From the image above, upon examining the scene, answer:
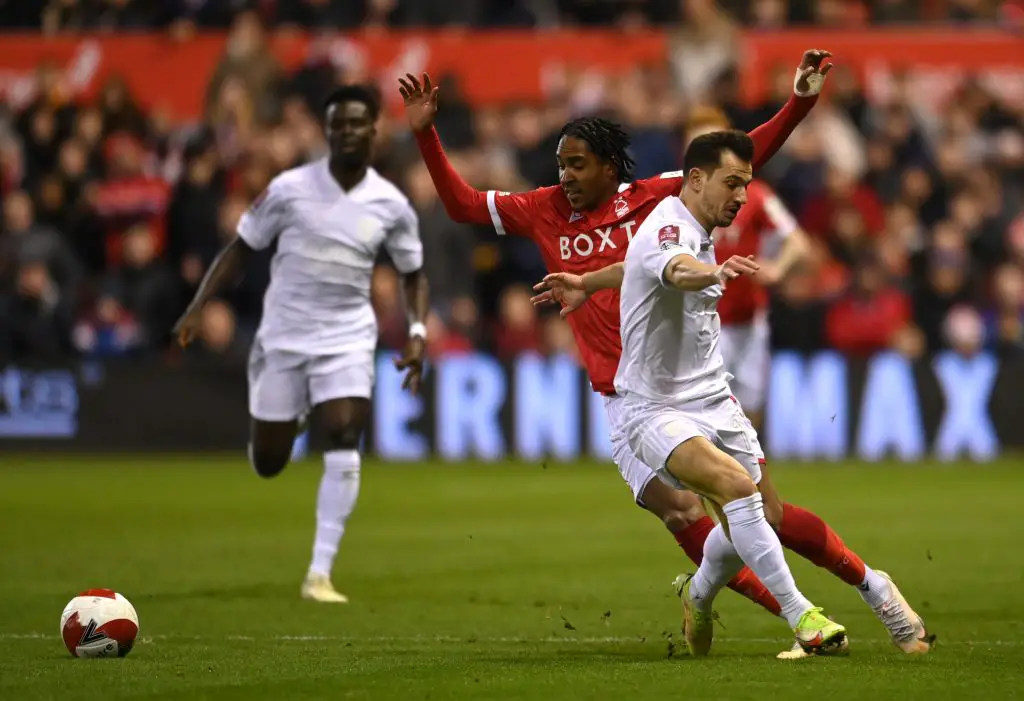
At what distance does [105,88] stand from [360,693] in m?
14.5

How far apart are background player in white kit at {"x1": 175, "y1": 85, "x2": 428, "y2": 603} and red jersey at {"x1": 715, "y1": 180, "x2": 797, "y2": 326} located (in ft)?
6.65

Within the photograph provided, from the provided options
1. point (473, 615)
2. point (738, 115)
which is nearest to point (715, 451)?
point (473, 615)

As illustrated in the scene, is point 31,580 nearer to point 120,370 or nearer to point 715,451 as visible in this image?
point 715,451

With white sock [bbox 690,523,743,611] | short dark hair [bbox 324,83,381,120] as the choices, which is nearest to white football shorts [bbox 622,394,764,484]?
white sock [bbox 690,523,743,611]

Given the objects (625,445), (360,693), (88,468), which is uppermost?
(625,445)

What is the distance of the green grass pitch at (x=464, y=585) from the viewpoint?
281 inches

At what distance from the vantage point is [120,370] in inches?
768

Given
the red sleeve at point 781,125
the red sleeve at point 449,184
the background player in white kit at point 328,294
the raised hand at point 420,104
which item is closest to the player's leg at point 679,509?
the red sleeve at point 449,184

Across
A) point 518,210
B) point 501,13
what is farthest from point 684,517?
point 501,13

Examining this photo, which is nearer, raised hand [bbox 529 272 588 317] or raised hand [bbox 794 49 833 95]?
raised hand [bbox 529 272 588 317]

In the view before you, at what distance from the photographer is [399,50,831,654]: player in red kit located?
8.28 m

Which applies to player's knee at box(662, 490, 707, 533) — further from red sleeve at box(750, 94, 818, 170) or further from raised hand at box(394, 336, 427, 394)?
raised hand at box(394, 336, 427, 394)

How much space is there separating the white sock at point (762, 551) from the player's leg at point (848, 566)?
0.60 metres

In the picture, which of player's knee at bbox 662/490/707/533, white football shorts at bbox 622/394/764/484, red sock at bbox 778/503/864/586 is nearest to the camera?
white football shorts at bbox 622/394/764/484
